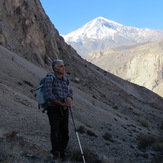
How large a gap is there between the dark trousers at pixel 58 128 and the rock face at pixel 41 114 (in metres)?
0.38

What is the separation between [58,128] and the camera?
512 centimetres

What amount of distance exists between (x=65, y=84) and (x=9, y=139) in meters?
1.97

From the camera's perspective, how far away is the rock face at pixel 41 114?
20.2 ft

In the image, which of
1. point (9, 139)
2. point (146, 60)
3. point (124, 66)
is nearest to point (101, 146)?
point (9, 139)

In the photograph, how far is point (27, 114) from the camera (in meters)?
8.88

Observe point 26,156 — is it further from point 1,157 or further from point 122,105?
point 122,105

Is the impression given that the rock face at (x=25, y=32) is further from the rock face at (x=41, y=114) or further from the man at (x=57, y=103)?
the man at (x=57, y=103)

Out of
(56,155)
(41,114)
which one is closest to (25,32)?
(41,114)

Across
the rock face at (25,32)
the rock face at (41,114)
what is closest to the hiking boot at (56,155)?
the rock face at (41,114)

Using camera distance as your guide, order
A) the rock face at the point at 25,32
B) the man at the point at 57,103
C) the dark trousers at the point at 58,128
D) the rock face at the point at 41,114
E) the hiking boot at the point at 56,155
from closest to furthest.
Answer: the man at the point at 57,103 < the dark trousers at the point at 58,128 < the hiking boot at the point at 56,155 < the rock face at the point at 41,114 < the rock face at the point at 25,32

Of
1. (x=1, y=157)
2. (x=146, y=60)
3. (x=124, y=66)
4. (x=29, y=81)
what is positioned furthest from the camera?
(x=124, y=66)

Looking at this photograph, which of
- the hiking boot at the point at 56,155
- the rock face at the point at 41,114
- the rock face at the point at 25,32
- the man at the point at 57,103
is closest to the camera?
the man at the point at 57,103

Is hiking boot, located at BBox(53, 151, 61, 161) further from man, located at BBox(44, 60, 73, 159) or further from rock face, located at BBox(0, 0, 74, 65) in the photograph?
rock face, located at BBox(0, 0, 74, 65)

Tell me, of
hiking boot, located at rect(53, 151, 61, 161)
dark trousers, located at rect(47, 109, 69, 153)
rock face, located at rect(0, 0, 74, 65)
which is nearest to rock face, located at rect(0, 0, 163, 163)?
rock face, located at rect(0, 0, 74, 65)
